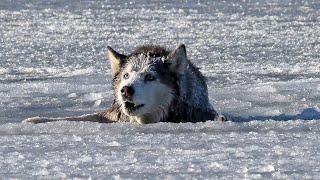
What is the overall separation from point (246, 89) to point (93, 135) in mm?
3465

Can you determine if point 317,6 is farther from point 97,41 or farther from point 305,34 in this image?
point 97,41

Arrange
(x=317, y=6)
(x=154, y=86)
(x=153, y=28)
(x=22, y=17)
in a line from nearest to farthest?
1. (x=154, y=86)
2. (x=153, y=28)
3. (x=22, y=17)
4. (x=317, y=6)

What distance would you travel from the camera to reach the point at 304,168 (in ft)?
15.2

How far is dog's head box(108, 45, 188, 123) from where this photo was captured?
6680 millimetres

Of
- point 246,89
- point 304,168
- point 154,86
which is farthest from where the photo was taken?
point 246,89

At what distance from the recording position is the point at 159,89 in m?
A: 6.91

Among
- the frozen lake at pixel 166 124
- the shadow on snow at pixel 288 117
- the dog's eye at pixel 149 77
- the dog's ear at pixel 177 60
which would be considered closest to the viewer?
the frozen lake at pixel 166 124

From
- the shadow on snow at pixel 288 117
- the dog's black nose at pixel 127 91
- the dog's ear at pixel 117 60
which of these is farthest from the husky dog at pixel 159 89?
the shadow on snow at pixel 288 117

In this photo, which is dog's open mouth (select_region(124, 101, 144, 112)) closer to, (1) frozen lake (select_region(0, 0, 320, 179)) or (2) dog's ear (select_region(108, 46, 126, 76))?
(1) frozen lake (select_region(0, 0, 320, 179))

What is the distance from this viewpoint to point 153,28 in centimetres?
1560

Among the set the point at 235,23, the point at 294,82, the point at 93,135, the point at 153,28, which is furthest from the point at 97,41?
the point at 93,135

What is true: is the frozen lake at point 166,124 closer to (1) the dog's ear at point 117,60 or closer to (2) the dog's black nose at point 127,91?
(2) the dog's black nose at point 127,91

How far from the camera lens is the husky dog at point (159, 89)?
6.82 meters

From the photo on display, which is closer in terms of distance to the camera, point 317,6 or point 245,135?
point 245,135
